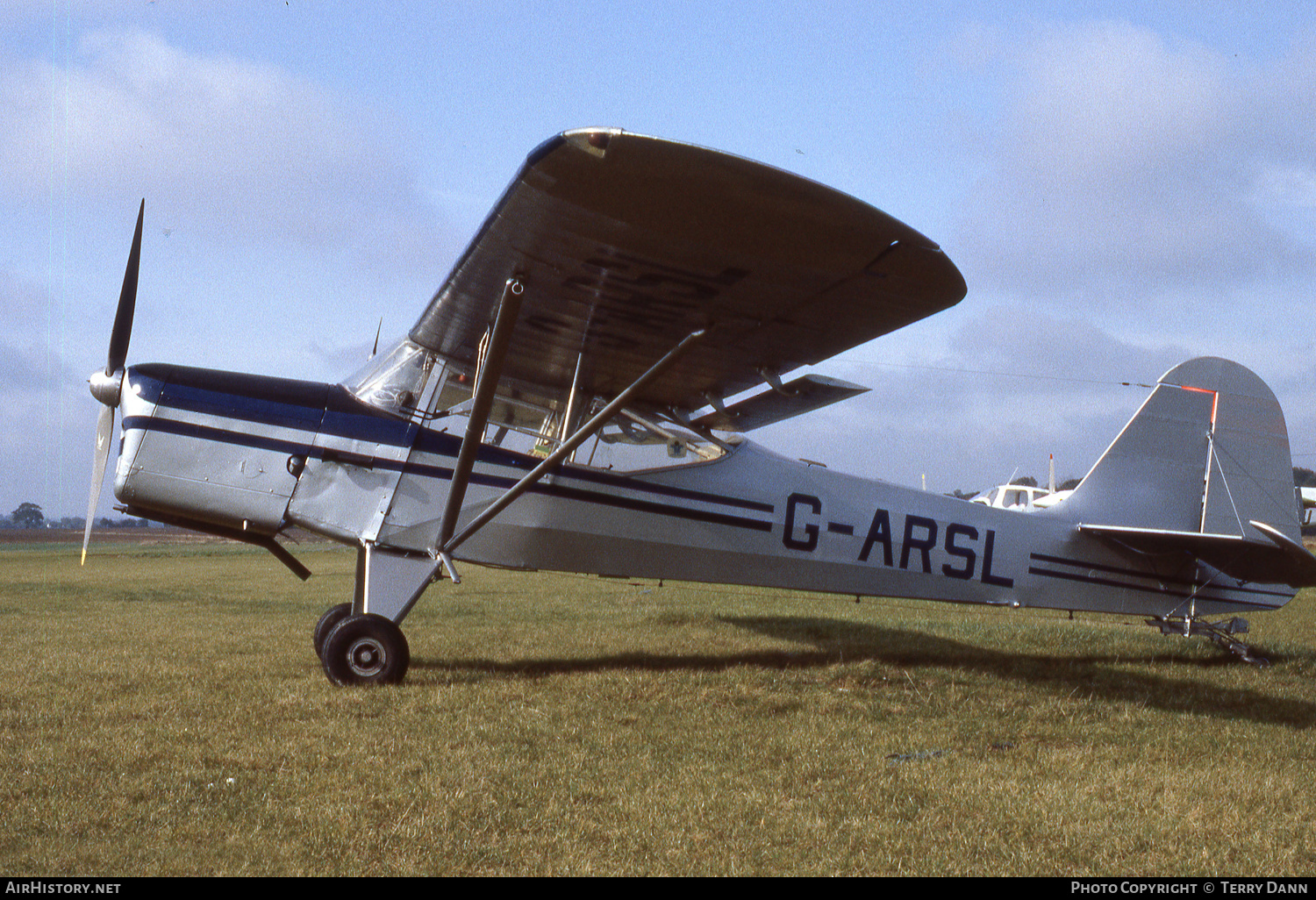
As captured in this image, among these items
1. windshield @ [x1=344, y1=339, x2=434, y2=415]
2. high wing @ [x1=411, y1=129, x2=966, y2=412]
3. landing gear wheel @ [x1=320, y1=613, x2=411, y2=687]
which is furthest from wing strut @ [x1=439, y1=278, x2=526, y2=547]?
landing gear wheel @ [x1=320, y1=613, x2=411, y2=687]

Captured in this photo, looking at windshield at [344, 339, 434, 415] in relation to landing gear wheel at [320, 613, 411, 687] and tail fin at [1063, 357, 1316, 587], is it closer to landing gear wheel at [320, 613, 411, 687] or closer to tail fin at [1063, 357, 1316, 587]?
landing gear wheel at [320, 613, 411, 687]

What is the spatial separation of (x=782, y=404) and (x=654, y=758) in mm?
4725

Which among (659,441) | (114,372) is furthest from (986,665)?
(114,372)

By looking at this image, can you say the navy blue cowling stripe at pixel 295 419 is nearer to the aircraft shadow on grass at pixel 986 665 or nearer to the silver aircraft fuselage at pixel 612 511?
the silver aircraft fuselage at pixel 612 511

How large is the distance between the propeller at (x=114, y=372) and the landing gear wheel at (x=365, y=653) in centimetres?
196

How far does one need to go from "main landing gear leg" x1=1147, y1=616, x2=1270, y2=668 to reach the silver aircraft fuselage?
131mm

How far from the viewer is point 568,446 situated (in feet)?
19.6

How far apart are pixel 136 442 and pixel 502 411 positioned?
8.64 ft

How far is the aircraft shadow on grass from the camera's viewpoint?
5.94 metres

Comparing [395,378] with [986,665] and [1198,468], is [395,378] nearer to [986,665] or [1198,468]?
Result: [986,665]

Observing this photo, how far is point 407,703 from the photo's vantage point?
5180 millimetres

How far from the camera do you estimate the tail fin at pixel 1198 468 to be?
Answer: 773cm

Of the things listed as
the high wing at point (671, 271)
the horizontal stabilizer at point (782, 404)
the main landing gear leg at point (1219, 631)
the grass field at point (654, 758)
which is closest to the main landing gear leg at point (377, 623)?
the grass field at point (654, 758)
